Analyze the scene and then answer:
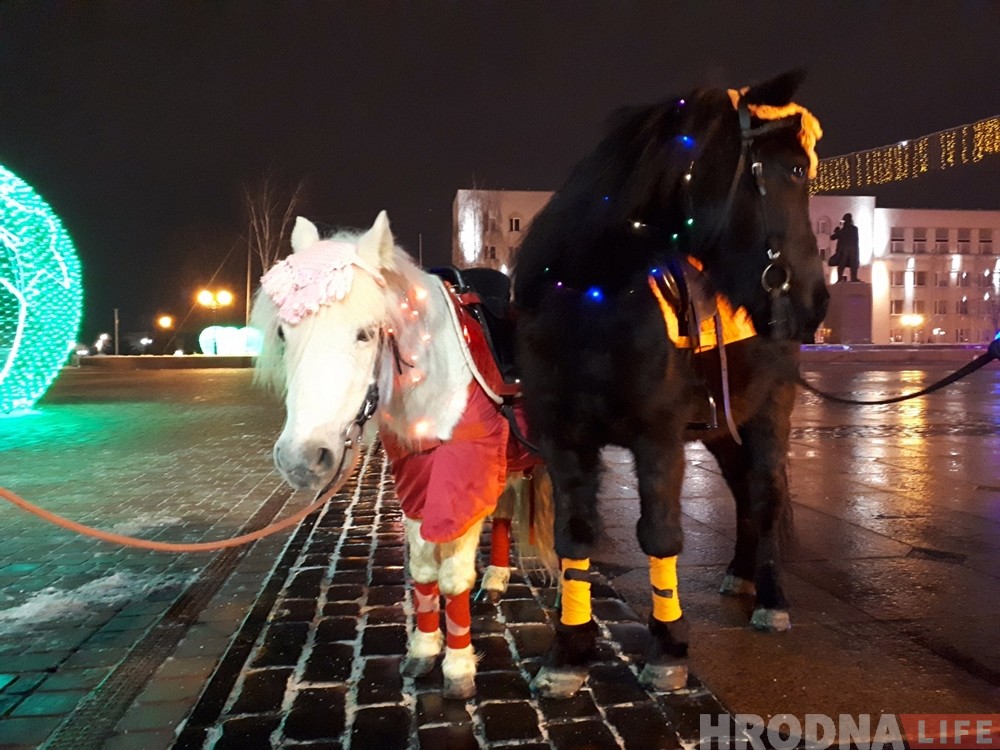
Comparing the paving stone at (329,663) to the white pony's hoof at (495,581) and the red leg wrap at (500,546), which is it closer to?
the white pony's hoof at (495,581)

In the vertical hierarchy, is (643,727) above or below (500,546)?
below

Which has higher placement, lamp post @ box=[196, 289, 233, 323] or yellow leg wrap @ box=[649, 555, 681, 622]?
lamp post @ box=[196, 289, 233, 323]

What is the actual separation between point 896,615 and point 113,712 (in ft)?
11.6

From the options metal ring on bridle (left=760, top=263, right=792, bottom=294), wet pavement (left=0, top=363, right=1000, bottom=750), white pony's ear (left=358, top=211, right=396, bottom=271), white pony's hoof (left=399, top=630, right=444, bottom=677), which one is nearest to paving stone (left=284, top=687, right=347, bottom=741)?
wet pavement (left=0, top=363, right=1000, bottom=750)

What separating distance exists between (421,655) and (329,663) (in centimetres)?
45

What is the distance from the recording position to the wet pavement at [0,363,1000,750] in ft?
8.52

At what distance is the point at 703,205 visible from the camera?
2.71 metres

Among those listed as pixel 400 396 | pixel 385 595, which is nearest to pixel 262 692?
pixel 385 595

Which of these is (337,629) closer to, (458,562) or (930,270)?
(458,562)

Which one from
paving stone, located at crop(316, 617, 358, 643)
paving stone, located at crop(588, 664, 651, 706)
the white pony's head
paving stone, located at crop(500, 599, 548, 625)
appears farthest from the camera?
paving stone, located at crop(500, 599, 548, 625)

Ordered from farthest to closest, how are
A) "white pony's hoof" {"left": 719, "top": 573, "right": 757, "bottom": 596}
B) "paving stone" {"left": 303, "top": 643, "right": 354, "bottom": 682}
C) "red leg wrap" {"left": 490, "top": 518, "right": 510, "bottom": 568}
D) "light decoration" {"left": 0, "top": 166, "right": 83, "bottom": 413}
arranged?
1. "light decoration" {"left": 0, "top": 166, "right": 83, "bottom": 413}
2. "red leg wrap" {"left": 490, "top": 518, "right": 510, "bottom": 568}
3. "white pony's hoof" {"left": 719, "top": 573, "right": 757, "bottom": 596}
4. "paving stone" {"left": 303, "top": 643, "right": 354, "bottom": 682}

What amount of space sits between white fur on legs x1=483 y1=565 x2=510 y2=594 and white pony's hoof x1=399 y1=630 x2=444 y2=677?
85cm

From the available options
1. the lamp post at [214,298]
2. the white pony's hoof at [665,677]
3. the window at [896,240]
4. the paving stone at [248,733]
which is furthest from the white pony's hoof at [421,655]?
the window at [896,240]

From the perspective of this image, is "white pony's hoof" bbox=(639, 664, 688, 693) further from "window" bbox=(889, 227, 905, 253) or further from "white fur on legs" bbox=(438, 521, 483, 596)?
"window" bbox=(889, 227, 905, 253)
